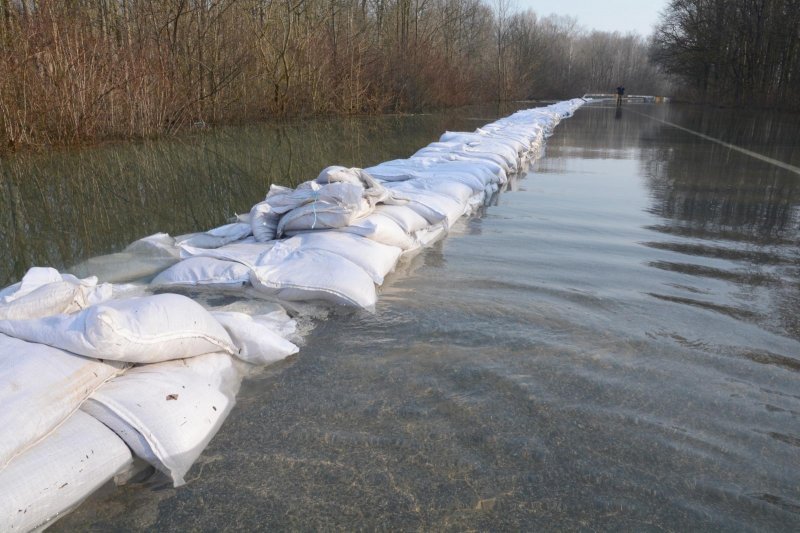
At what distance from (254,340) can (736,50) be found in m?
34.8

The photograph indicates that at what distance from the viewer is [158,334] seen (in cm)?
196

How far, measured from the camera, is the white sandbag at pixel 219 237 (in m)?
3.73

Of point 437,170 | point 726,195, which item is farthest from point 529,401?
point 726,195

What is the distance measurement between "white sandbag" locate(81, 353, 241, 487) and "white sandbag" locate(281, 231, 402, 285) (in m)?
1.33

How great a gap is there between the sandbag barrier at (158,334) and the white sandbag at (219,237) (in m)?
0.01

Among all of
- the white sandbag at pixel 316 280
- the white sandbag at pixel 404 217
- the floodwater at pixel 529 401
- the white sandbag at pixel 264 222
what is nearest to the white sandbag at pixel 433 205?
the white sandbag at pixel 404 217

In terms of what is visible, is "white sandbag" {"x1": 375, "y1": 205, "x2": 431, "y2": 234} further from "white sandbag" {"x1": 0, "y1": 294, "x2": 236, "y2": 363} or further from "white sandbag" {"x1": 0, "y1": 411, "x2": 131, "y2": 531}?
"white sandbag" {"x1": 0, "y1": 411, "x2": 131, "y2": 531}

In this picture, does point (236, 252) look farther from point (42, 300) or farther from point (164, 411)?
point (164, 411)

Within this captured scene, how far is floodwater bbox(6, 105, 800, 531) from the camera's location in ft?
5.36

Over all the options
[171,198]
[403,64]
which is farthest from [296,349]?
[403,64]

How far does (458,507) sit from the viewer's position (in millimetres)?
1633

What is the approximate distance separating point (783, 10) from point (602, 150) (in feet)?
70.5

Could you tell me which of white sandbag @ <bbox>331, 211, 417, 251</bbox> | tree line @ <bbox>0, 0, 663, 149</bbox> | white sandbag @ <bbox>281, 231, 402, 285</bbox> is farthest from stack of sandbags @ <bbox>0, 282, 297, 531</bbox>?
tree line @ <bbox>0, 0, 663, 149</bbox>

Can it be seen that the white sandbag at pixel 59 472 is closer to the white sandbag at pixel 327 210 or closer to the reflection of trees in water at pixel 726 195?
the white sandbag at pixel 327 210
